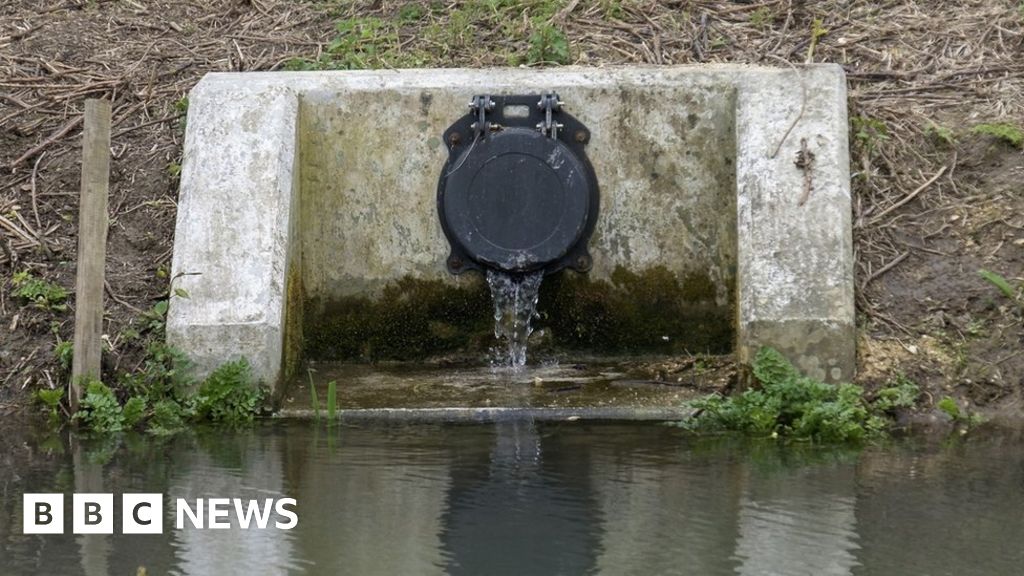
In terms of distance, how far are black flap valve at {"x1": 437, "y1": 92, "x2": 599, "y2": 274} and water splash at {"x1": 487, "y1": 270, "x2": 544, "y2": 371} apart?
81 millimetres

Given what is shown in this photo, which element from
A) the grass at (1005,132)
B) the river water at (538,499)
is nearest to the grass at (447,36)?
the grass at (1005,132)

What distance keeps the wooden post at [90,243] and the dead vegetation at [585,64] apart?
0.37m

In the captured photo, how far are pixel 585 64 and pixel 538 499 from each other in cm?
435

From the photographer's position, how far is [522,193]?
8.90m

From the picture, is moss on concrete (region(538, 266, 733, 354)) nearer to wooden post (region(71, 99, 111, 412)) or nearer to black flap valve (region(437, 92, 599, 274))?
black flap valve (region(437, 92, 599, 274))

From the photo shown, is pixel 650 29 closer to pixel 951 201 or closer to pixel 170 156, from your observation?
pixel 951 201

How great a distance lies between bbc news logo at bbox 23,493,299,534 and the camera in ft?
18.6

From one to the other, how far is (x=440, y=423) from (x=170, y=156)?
297 cm

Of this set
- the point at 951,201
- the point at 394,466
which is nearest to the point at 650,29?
the point at 951,201

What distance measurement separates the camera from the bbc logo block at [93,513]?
562 cm

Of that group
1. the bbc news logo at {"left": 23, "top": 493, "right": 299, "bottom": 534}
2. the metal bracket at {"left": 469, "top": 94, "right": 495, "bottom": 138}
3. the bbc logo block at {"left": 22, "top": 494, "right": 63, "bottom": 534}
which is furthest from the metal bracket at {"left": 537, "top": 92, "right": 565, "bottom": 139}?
the bbc logo block at {"left": 22, "top": 494, "right": 63, "bottom": 534}

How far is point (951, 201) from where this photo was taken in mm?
8812

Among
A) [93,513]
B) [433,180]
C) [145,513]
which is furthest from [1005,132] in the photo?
[93,513]

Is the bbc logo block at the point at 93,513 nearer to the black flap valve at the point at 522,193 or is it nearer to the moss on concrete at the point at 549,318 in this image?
the moss on concrete at the point at 549,318
